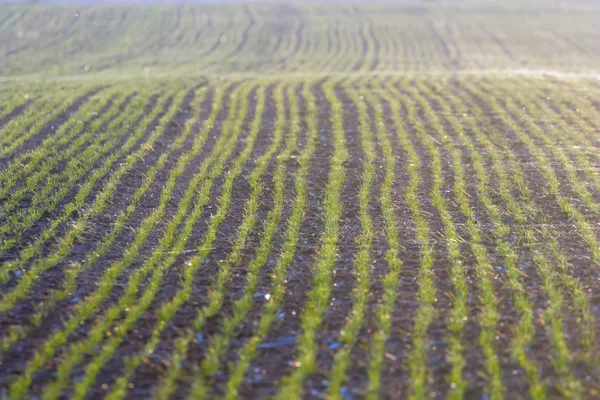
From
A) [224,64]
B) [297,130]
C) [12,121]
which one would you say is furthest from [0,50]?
[297,130]

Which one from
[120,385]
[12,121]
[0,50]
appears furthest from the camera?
[0,50]

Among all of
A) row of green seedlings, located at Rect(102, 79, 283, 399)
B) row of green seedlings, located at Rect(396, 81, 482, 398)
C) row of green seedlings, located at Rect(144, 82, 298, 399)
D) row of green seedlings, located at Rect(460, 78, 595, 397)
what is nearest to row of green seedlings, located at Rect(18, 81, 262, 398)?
row of green seedlings, located at Rect(102, 79, 283, 399)

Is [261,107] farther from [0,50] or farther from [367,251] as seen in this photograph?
[0,50]

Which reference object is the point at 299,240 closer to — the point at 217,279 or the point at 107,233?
the point at 217,279

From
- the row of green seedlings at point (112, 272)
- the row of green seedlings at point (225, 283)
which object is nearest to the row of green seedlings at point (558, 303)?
the row of green seedlings at point (225, 283)

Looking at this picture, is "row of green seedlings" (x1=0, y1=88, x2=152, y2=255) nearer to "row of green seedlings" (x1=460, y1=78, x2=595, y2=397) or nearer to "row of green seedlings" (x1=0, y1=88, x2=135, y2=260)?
"row of green seedlings" (x1=0, y1=88, x2=135, y2=260)

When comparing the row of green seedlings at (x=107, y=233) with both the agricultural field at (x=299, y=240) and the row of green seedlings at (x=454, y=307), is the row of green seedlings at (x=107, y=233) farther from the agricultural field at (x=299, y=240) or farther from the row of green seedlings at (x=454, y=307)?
the row of green seedlings at (x=454, y=307)
